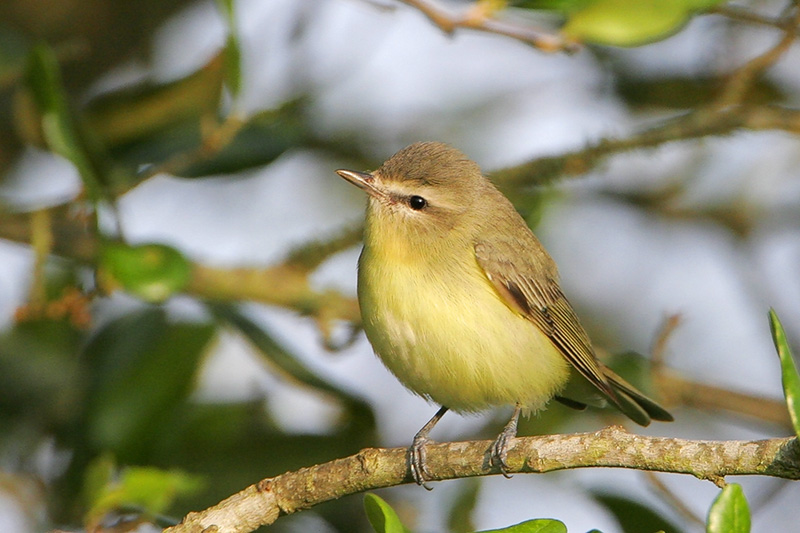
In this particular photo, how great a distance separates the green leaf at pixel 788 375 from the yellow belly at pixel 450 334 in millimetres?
1484

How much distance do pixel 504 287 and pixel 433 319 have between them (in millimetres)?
395

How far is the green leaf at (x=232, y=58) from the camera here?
3326mm

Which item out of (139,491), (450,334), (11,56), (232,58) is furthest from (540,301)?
(11,56)

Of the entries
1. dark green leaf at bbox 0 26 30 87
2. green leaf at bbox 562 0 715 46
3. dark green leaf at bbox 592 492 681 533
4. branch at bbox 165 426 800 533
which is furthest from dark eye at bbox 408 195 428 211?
dark green leaf at bbox 0 26 30 87

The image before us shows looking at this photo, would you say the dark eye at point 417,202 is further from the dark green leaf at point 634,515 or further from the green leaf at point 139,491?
the green leaf at point 139,491

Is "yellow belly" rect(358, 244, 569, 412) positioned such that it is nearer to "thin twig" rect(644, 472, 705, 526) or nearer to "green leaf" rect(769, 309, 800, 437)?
"thin twig" rect(644, 472, 705, 526)

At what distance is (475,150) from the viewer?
225 inches

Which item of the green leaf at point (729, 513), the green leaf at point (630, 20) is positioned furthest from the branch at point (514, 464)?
the green leaf at point (630, 20)

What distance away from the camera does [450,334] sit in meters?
3.34

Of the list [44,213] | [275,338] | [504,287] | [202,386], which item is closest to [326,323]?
[275,338]

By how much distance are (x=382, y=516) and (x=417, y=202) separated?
1836 mm

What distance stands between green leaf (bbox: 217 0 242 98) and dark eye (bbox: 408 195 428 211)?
82 cm

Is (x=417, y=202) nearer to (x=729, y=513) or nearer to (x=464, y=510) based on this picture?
(x=464, y=510)

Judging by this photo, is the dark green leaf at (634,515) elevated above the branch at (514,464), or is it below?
below
